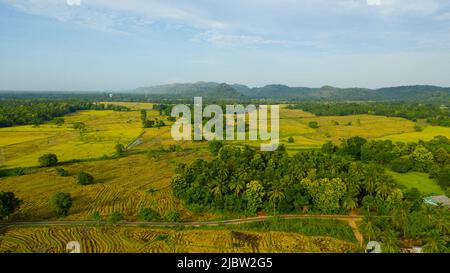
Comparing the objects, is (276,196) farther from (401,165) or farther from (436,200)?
(401,165)

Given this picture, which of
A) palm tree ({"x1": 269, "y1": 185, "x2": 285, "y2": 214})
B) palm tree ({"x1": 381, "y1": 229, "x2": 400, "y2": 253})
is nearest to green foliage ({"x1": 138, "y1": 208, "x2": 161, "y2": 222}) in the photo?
palm tree ({"x1": 269, "y1": 185, "x2": 285, "y2": 214})

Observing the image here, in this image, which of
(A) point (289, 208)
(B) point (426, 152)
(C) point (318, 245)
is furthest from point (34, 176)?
(B) point (426, 152)

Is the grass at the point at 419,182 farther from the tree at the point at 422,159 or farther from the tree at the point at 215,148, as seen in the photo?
the tree at the point at 215,148

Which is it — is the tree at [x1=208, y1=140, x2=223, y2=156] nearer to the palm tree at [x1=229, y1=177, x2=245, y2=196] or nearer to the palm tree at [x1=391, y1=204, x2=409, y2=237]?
the palm tree at [x1=229, y1=177, x2=245, y2=196]

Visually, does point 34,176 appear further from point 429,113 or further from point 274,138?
point 429,113

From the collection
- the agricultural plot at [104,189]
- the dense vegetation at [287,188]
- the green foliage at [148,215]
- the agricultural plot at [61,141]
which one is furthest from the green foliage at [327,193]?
the agricultural plot at [61,141]
